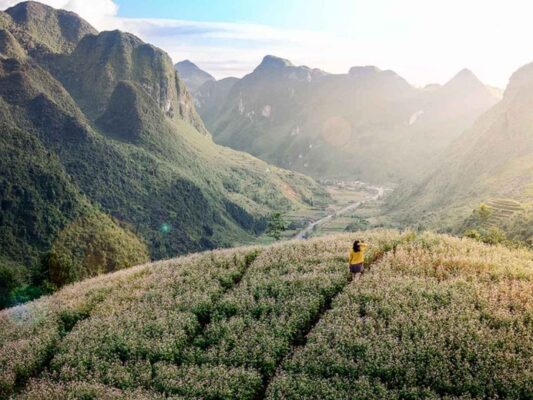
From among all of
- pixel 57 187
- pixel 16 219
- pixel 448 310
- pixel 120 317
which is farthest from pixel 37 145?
pixel 448 310

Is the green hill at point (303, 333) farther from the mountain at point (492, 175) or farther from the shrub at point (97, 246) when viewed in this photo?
the mountain at point (492, 175)

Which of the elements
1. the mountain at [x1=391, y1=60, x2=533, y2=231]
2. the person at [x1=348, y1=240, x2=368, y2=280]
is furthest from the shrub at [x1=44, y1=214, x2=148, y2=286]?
the person at [x1=348, y1=240, x2=368, y2=280]

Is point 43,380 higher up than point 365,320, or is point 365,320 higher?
point 365,320

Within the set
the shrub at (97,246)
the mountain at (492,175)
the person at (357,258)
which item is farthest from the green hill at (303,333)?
the mountain at (492,175)

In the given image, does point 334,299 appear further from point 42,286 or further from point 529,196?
point 529,196

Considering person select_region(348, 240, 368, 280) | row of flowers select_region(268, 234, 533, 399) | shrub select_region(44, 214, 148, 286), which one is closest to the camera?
row of flowers select_region(268, 234, 533, 399)

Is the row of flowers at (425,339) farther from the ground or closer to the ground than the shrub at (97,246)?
farther from the ground

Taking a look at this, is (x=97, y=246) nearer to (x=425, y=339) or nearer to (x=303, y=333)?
(x=303, y=333)

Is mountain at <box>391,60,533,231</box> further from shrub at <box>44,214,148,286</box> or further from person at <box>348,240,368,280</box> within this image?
person at <box>348,240,368,280</box>

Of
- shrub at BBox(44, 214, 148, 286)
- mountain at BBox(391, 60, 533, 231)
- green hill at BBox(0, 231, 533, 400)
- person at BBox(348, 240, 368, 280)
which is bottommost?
shrub at BBox(44, 214, 148, 286)
